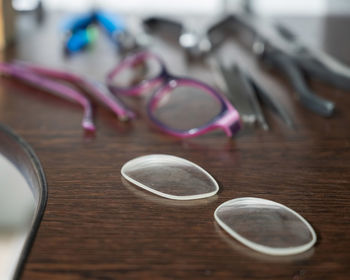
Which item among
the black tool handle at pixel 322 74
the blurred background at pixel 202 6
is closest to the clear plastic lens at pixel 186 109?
the black tool handle at pixel 322 74

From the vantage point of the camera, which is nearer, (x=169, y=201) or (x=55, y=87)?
(x=169, y=201)

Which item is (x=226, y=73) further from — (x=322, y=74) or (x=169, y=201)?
(x=169, y=201)

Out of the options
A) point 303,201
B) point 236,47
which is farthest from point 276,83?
point 303,201

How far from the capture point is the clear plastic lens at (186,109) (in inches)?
19.7

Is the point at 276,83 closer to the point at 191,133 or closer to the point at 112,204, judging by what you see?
the point at 191,133

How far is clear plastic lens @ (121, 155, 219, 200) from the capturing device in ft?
1.22

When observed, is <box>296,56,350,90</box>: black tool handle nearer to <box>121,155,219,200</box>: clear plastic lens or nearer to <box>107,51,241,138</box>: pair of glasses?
<box>107,51,241,138</box>: pair of glasses

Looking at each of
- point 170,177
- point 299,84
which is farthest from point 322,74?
point 170,177

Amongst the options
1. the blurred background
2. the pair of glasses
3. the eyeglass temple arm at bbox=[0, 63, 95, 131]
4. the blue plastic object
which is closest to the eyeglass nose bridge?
the pair of glasses

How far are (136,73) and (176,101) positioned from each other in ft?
0.31

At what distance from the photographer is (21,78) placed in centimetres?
61

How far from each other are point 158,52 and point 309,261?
1.42ft

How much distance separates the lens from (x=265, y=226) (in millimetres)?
331

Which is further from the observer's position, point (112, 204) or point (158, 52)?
point (158, 52)
